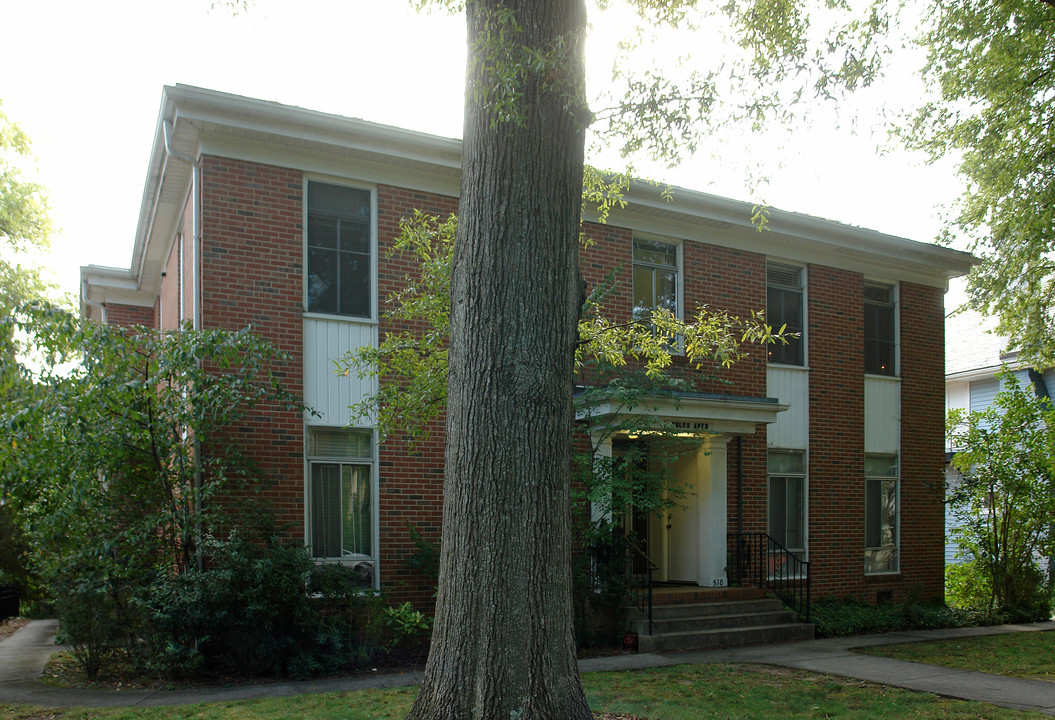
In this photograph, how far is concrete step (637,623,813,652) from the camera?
36.7 ft

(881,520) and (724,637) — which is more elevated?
(881,520)

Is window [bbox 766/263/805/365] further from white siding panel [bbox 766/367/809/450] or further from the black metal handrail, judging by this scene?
the black metal handrail

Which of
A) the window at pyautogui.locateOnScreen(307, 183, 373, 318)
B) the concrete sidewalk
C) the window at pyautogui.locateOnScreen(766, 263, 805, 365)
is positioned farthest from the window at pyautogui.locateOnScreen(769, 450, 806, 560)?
the window at pyautogui.locateOnScreen(307, 183, 373, 318)

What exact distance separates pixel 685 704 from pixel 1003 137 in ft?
36.3

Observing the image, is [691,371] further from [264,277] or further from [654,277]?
[264,277]

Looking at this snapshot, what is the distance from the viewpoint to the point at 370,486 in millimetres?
11031

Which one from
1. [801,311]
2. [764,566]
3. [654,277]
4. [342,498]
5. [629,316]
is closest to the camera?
[342,498]

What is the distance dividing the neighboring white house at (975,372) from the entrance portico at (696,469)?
11.8m

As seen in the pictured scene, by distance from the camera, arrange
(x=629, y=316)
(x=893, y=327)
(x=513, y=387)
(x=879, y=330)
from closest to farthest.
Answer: (x=513, y=387), (x=629, y=316), (x=879, y=330), (x=893, y=327)

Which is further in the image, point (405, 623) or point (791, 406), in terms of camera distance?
point (791, 406)

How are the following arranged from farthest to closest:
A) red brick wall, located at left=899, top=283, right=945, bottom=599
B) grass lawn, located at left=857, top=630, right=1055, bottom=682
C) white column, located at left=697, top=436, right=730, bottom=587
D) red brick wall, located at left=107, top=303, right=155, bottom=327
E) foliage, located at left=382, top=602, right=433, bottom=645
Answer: red brick wall, located at left=107, top=303, right=155, bottom=327
red brick wall, located at left=899, top=283, right=945, bottom=599
white column, located at left=697, top=436, right=730, bottom=587
grass lawn, located at left=857, top=630, right=1055, bottom=682
foliage, located at left=382, top=602, right=433, bottom=645

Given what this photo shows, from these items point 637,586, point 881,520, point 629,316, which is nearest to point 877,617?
point 881,520

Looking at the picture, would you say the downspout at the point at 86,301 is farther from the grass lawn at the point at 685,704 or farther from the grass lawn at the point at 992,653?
the grass lawn at the point at 992,653

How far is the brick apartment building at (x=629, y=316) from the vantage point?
10438 mm
